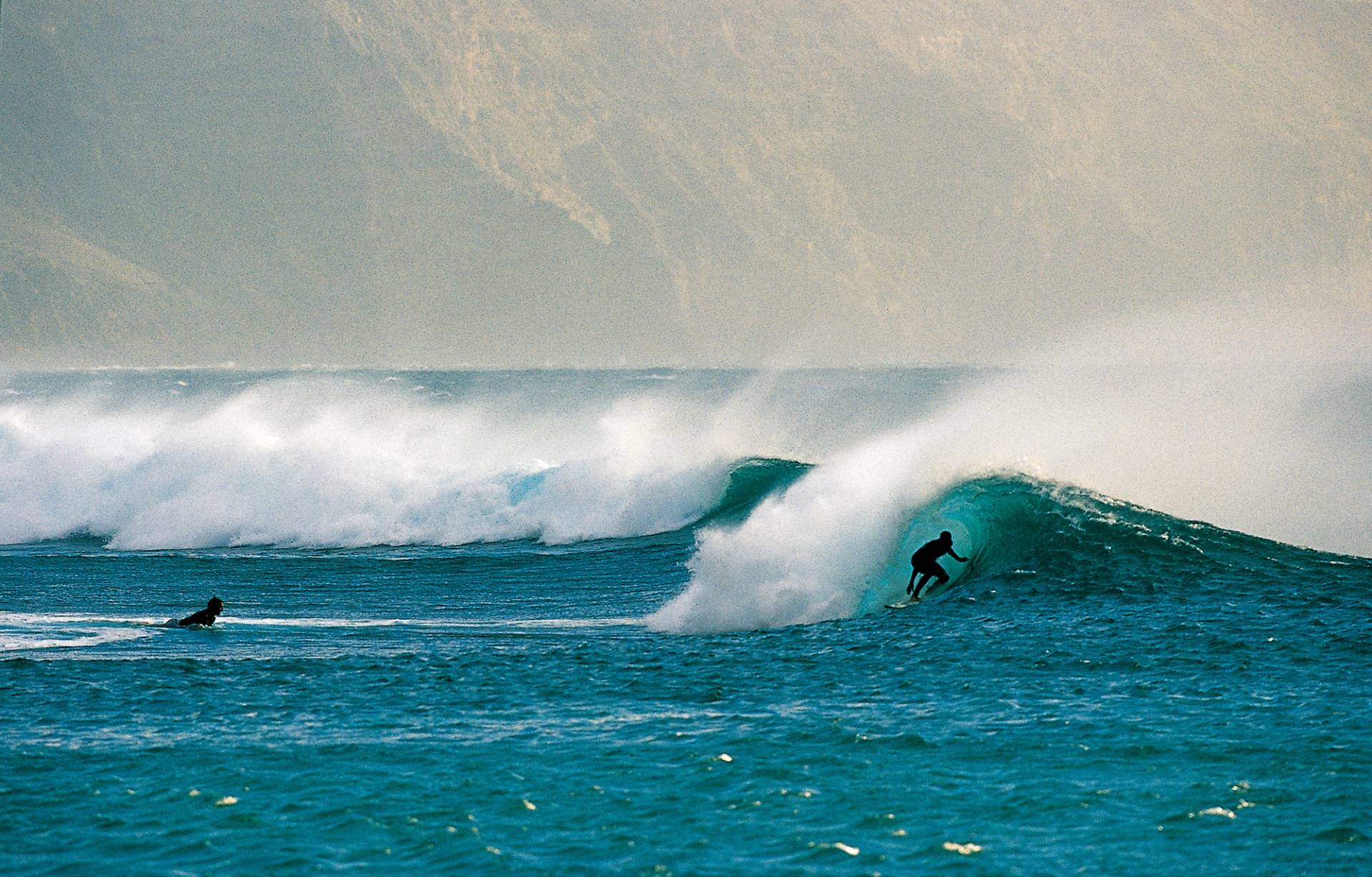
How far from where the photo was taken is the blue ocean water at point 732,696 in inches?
426

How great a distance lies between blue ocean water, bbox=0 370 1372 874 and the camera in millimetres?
10828

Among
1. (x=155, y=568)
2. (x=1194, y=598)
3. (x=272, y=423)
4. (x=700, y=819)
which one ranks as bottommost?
(x=700, y=819)

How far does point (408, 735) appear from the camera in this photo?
44.8 ft

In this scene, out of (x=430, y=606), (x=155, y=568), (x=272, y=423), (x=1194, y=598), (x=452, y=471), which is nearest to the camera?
(x=1194, y=598)

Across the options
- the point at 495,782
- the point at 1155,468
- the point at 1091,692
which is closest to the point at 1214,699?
the point at 1091,692

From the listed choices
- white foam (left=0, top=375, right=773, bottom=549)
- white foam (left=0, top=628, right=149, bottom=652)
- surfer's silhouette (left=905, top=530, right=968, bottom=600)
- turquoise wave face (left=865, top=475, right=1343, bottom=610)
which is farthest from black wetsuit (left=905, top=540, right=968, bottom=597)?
white foam (left=0, top=375, right=773, bottom=549)

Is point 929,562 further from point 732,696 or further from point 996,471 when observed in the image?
point 732,696

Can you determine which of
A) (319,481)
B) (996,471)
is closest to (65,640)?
(996,471)

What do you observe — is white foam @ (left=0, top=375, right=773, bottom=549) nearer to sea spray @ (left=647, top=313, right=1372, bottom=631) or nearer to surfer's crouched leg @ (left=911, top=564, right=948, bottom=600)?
sea spray @ (left=647, top=313, right=1372, bottom=631)

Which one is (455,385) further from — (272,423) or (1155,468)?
(1155,468)

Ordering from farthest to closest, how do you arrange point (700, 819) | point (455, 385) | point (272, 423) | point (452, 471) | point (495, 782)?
1. point (455, 385)
2. point (272, 423)
3. point (452, 471)
4. point (495, 782)
5. point (700, 819)

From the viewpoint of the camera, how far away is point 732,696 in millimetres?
15008

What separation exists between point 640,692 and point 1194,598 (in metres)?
7.52

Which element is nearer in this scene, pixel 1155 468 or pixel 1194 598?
pixel 1194 598
